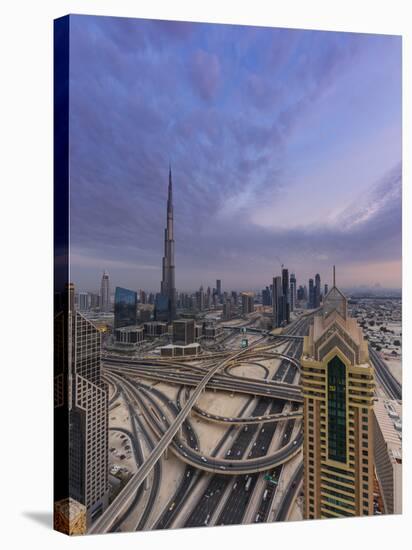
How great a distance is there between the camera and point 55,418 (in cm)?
391

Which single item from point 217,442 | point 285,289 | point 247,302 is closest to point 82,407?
point 217,442

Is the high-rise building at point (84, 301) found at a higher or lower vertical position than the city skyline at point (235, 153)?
lower

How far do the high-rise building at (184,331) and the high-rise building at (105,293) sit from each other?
0.66 meters

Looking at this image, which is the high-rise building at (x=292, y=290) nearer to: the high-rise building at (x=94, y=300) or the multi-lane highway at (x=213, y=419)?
the multi-lane highway at (x=213, y=419)

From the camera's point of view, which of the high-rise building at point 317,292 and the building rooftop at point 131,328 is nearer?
the building rooftop at point 131,328

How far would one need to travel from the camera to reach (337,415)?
4184mm

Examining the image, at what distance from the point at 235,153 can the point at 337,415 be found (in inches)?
106

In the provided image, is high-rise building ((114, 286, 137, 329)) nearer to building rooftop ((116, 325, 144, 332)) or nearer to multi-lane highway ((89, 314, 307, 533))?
building rooftop ((116, 325, 144, 332))

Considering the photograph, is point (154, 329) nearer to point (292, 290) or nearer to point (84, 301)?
point (84, 301)

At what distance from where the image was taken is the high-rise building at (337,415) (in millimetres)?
4137

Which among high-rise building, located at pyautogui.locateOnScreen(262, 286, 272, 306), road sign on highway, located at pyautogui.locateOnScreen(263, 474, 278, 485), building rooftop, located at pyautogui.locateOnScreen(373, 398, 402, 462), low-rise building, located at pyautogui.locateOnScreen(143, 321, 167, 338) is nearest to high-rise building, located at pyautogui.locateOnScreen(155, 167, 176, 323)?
low-rise building, located at pyautogui.locateOnScreen(143, 321, 167, 338)

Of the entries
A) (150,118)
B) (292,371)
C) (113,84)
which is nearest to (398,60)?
(150,118)

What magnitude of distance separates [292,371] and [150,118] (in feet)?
9.05

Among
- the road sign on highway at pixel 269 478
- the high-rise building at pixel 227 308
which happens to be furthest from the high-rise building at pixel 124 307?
the road sign on highway at pixel 269 478
